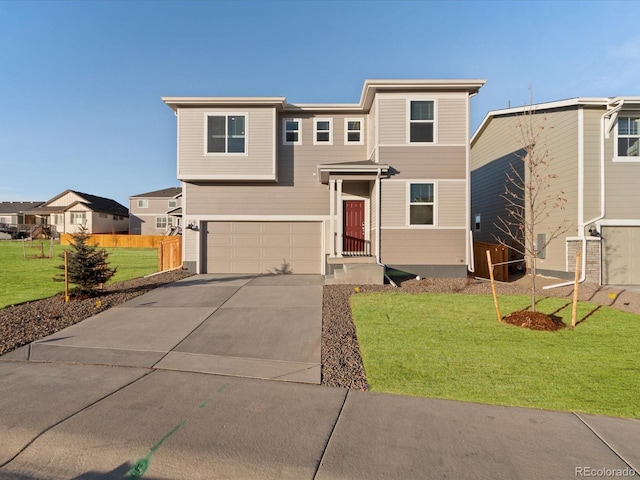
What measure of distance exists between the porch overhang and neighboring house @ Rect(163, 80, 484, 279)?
0.11 ft

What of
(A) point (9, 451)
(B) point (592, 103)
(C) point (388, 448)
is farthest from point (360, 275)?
(B) point (592, 103)

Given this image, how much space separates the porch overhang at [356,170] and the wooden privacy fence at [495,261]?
5.68 metres

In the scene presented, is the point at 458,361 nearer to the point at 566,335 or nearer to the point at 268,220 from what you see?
the point at 566,335

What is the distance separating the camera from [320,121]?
515 inches

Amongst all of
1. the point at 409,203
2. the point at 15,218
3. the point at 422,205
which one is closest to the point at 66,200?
the point at 15,218

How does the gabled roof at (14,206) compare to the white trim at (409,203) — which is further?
the gabled roof at (14,206)

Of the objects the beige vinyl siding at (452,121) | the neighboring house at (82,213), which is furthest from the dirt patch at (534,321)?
the neighboring house at (82,213)

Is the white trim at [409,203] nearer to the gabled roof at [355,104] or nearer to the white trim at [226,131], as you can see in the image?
the gabled roof at [355,104]

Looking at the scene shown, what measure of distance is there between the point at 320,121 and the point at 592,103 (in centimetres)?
908

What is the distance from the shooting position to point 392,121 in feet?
37.3

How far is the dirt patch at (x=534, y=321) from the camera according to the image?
589cm

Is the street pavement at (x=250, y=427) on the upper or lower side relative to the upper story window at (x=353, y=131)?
lower

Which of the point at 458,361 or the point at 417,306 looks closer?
the point at 458,361

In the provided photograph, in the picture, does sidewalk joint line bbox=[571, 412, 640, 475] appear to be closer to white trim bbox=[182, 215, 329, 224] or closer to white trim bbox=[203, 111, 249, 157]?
white trim bbox=[182, 215, 329, 224]
